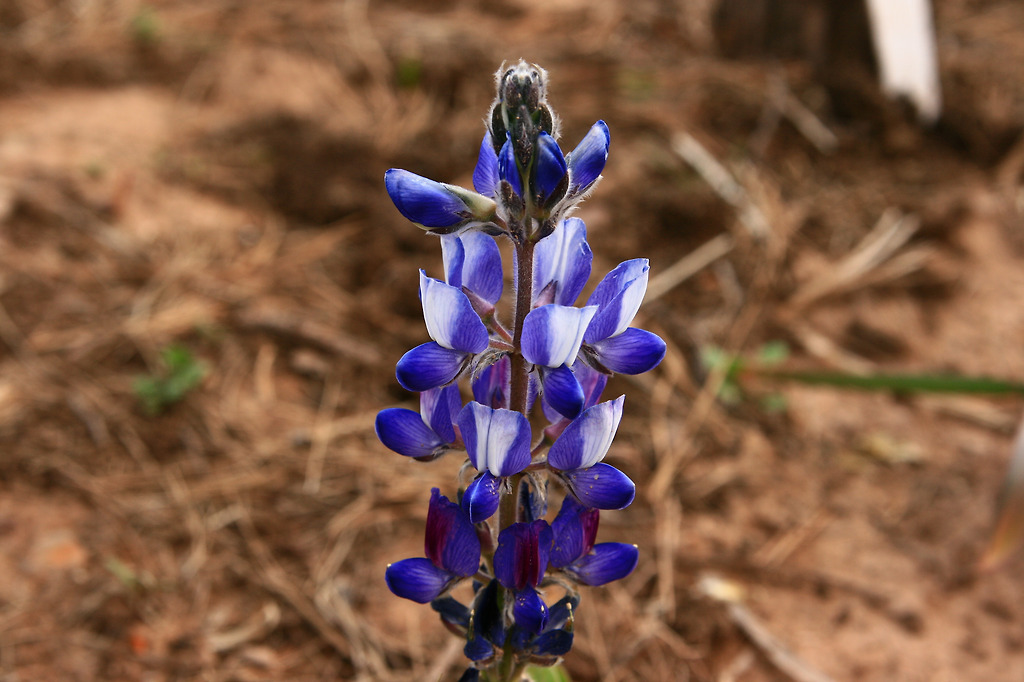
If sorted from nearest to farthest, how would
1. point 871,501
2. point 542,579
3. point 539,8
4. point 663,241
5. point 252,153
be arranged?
1. point 542,579
2. point 871,501
3. point 663,241
4. point 252,153
5. point 539,8

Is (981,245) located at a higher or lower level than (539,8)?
lower

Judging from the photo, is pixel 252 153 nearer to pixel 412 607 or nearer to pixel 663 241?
pixel 663 241

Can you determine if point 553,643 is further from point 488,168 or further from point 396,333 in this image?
point 396,333

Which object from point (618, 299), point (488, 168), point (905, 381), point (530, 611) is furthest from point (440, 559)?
point (905, 381)

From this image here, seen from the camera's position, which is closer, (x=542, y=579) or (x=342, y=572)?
(x=542, y=579)

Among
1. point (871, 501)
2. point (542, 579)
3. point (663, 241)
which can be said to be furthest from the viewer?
point (663, 241)

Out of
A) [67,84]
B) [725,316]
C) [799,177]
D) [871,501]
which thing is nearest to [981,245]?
[799,177]
